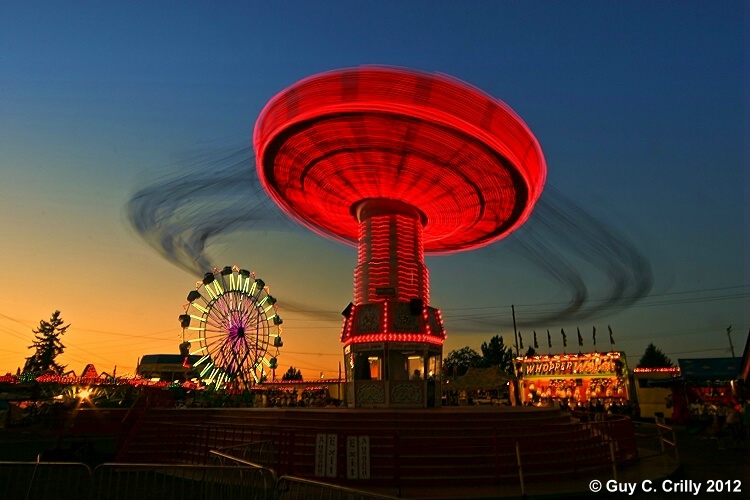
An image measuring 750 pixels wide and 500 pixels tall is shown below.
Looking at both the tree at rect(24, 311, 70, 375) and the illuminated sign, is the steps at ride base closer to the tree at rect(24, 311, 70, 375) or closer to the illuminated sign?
the illuminated sign

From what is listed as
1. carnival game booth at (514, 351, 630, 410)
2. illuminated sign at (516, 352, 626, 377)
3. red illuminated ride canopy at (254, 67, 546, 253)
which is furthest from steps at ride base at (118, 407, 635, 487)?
illuminated sign at (516, 352, 626, 377)

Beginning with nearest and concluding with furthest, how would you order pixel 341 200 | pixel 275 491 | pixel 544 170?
pixel 275 491, pixel 544 170, pixel 341 200

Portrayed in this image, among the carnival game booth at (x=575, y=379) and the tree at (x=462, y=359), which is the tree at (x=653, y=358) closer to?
the tree at (x=462, y=359)

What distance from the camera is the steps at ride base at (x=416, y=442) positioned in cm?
1133

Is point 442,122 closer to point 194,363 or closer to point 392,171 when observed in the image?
point 392,171

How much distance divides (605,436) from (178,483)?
11.6 meters

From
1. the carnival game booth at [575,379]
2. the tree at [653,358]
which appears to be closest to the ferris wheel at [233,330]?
the carnival game booth at [575,379]

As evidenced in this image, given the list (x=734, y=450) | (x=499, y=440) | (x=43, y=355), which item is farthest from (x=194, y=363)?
(x=43, y=355)

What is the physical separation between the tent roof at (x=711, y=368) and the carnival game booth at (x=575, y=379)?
12.0 meters

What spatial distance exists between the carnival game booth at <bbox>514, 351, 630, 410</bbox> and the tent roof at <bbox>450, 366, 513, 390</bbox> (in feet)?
11.2

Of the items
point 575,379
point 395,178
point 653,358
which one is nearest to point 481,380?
point 575,379

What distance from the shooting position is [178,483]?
1154 cm

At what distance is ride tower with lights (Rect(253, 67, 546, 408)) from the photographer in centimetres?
1827

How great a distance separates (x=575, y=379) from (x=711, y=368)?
16.9 m
